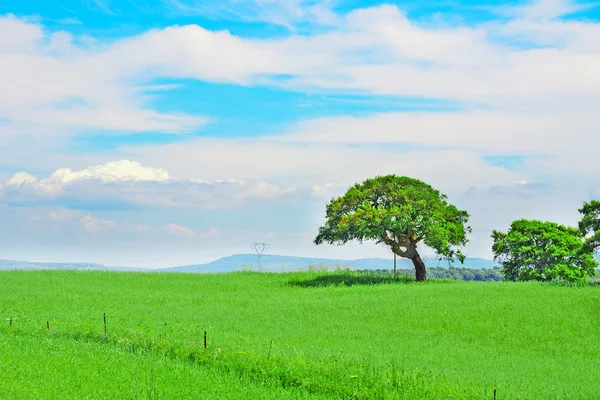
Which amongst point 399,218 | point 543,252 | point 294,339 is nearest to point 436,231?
point 399,218

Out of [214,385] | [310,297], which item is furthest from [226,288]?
[214,385]

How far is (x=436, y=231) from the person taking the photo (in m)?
51.0

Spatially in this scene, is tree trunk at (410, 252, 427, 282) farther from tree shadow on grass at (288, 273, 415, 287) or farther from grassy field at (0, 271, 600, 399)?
grassy field at (0, 271, 600, 399)

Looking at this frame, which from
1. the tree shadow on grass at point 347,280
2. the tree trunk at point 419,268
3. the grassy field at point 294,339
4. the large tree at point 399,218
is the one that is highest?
the large tree at point 399,218

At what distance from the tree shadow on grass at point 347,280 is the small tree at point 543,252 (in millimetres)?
10531

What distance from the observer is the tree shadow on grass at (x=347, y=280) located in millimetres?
52469

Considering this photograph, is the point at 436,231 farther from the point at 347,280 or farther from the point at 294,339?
the point at 294,339

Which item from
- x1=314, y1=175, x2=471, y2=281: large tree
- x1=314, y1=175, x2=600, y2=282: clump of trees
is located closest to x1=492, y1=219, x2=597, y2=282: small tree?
x1=314, y1=175, x2=600, y2=282: clump of trees

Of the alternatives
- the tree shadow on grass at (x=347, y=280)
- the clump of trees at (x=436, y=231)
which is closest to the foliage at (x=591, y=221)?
the clump of trees at (x=436, y=231)

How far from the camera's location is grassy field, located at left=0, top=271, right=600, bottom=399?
18.3 meters

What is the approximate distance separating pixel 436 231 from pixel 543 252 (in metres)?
12.9

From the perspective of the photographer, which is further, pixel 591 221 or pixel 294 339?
pixel 591 221

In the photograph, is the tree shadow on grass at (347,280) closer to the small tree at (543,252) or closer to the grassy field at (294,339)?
the grassy field at (294,339)

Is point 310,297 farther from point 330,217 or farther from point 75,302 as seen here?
point 75,302
